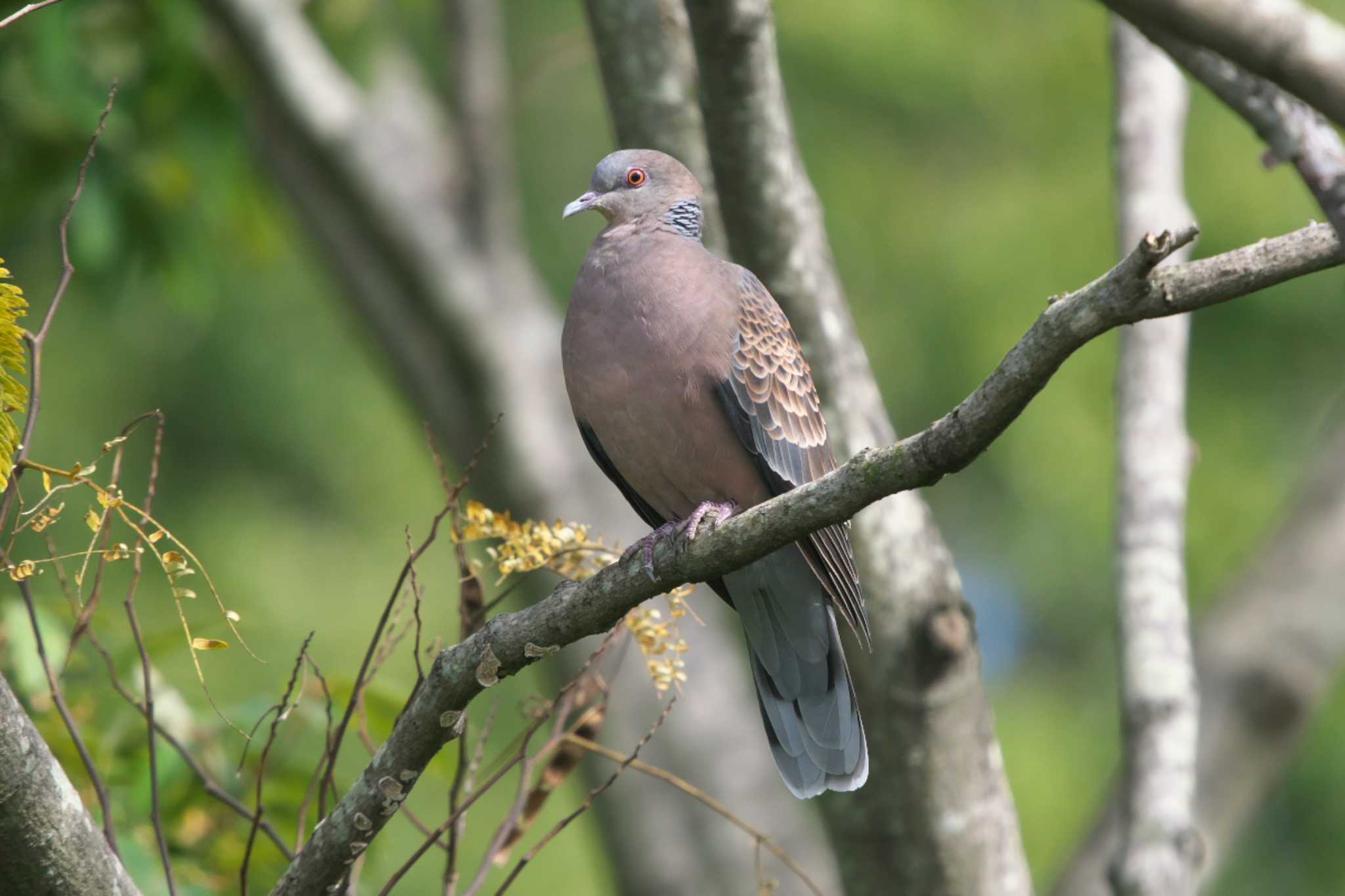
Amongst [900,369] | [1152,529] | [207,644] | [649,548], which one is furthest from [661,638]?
[900,369]

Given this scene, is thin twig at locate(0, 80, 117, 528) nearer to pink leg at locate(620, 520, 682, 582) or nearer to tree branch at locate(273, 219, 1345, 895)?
tree branch at locate(273, 219, 1345, 895)

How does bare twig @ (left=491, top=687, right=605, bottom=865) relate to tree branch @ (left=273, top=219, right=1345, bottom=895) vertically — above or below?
below

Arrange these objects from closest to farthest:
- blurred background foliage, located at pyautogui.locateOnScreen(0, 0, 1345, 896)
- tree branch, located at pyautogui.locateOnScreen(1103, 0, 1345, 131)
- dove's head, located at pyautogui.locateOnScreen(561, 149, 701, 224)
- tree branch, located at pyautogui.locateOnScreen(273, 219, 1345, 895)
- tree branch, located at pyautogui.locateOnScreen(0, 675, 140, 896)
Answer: tree branch, located at pyautogui.locateOnScreen(1103, 0, 1345, 131), tree branch, located at pyautogui.locateOnScreen(273, 219, 1345, 895), tree branch, located at pyautogui.locateOnScreen(0, 675, 140, 896), dove's head, located at pyautogui.locateOnScreen(561, 149, 701, 224), blurred background foliage, located at pyautogui.locateOnScreen(0, 0, 1345, 896)

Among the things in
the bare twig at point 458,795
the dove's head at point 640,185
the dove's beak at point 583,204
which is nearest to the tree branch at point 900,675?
the dove's head at point 640,185

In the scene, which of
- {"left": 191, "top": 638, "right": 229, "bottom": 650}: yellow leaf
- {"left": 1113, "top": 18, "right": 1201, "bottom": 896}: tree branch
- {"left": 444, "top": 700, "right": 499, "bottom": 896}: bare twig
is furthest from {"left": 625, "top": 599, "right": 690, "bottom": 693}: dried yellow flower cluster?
{"left": 1113, "top": 18, "right": 1201, "bottom": 896}: tree branch

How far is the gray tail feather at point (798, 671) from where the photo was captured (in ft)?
13.6

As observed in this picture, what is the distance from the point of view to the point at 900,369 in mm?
10250

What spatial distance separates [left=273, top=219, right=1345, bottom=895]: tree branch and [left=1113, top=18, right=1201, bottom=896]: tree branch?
2.20 meters

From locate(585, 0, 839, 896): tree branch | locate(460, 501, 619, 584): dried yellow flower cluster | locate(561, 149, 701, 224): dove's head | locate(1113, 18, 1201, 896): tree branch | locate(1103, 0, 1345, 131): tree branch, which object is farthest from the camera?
locate(585, 0, 839, 896): tree branch

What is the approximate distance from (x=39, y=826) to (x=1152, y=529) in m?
3.61

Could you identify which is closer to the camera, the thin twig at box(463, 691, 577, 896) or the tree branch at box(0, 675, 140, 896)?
the tree branch at box(0, 675, 140, 896)

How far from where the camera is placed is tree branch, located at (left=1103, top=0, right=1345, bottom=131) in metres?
1.91

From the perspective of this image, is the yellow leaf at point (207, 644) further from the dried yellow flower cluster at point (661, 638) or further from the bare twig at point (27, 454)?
the dried yellow flower cluster at point (661, 638)

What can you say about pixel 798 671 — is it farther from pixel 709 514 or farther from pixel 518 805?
pixel 518 805
